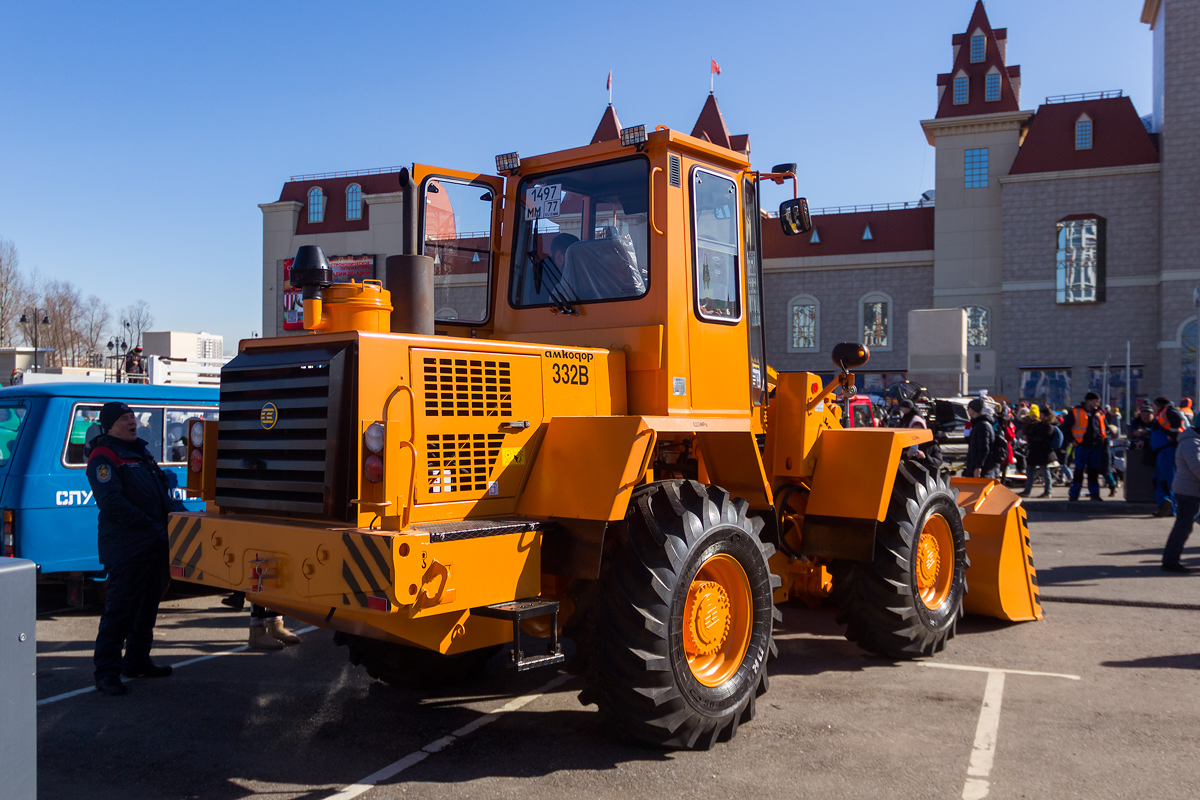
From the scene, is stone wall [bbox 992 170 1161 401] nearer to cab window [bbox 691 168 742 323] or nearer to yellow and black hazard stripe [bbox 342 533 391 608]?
cab window [bbox 691 168 742 323]

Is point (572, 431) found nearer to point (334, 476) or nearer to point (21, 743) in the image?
point (334, 476)

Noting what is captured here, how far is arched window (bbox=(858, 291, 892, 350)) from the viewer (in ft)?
148

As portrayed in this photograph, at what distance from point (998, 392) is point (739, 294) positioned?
39.8 meters

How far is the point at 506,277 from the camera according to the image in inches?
228

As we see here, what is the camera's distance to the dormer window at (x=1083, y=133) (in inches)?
1601

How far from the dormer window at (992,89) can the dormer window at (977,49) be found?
111 centimetres

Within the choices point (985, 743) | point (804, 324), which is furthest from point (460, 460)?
point (804, 324)

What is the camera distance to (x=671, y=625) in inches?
175

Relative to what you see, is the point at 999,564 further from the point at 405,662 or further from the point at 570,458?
the point at 405,662

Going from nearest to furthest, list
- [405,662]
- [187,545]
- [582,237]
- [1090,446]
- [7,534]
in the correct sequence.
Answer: [187,545], [582,237], [405,662], [7,534], [1090,446]

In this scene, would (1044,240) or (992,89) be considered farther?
(992,89)

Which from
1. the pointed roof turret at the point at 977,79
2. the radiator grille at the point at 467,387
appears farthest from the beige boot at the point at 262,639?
the pointed roof turret at the point at 977,79

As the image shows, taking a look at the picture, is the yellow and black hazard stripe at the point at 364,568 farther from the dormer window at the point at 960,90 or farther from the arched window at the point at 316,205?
the arched window at the point at 316,205

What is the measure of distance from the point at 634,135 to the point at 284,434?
2500 mm
